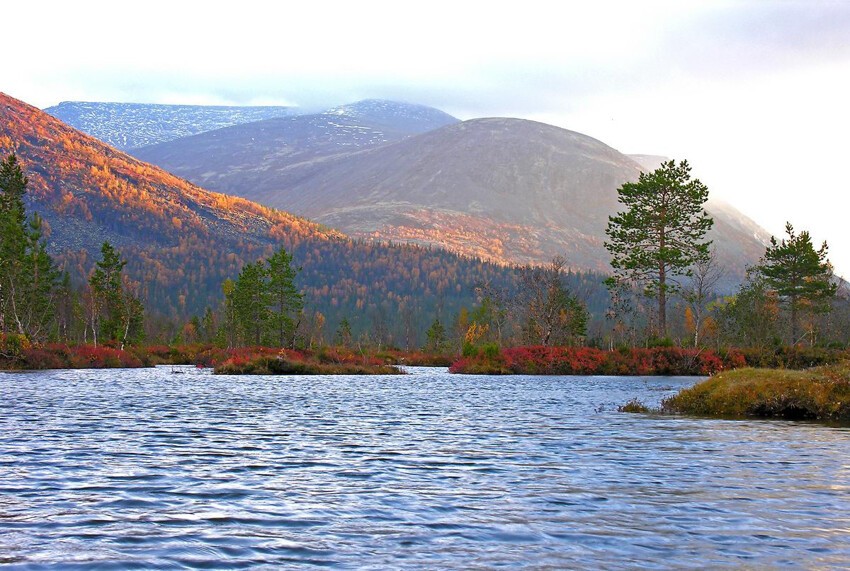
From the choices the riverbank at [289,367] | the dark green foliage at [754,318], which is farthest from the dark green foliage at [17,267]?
the dark green foliage at [754,318]

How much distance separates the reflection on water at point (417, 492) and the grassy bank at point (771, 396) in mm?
3029

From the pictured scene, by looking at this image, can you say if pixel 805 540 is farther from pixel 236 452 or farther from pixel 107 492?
pixel 236 452

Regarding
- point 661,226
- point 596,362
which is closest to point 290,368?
point 596,362

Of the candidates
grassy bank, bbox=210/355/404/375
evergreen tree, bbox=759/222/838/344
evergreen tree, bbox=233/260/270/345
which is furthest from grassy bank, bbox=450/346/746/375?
Result: evergreen tree, bbox=233/260/270/345

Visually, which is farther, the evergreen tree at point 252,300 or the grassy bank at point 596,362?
the evergreen tree at point 252,300

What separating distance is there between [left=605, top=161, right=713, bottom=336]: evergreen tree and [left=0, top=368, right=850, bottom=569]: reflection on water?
5101 cm

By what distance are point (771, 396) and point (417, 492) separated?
19436mm

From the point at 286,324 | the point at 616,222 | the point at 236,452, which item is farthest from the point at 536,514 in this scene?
the point at 286,324

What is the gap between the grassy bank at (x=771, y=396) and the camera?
27734 mm

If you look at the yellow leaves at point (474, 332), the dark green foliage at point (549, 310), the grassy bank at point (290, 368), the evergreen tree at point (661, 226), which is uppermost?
the evergreen tree at point (661, 226)

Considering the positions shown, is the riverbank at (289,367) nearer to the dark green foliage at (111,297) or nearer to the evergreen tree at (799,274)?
the dark green foliage at (111,297)

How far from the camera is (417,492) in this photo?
46.6ft

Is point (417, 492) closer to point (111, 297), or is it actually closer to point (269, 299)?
point (111, 297)

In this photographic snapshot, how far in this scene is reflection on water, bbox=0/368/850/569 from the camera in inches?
398
